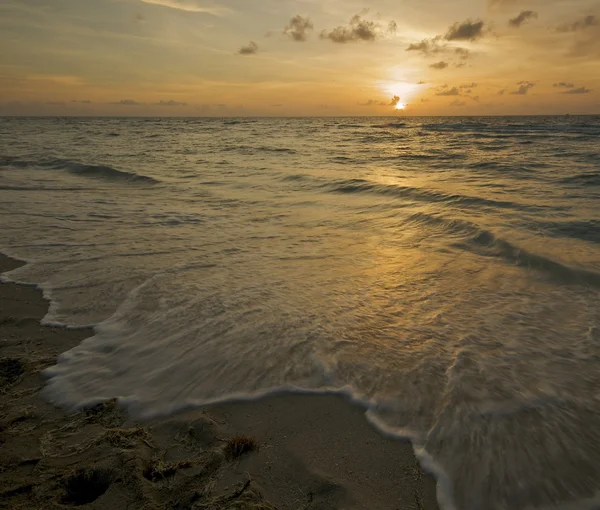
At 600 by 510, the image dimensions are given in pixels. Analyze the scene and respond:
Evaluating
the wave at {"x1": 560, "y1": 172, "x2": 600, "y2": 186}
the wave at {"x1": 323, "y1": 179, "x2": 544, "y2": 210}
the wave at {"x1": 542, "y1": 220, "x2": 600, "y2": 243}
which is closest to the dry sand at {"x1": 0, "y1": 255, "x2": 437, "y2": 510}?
the wave at {"x1": 542, "y1": 220, "x2": 600, "y2": 243}

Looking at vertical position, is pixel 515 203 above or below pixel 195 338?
below

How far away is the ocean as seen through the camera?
3.10 meters

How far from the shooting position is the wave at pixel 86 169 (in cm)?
1638

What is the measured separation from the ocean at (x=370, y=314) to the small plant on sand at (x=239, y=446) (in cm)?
56

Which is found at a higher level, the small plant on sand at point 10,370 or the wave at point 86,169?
the small plant on sand at point 10,370

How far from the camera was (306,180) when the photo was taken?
15.9m

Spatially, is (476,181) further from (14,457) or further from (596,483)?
(14,457)

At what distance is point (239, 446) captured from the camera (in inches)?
114

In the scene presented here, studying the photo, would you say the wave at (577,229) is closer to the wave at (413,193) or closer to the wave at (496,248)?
the wave at (496,248)

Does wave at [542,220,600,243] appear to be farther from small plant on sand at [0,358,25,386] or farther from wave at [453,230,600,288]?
small plant on sand at [0,358,25,386]

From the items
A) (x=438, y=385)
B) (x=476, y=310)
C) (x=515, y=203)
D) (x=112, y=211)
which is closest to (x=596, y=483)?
(x=438, y=385)

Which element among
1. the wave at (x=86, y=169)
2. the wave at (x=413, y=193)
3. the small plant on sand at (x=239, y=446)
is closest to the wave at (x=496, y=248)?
the wave at (x=413, y=193)

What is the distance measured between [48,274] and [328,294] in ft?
13.5

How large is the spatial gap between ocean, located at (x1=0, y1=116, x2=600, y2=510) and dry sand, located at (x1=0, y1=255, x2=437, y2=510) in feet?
0.61
